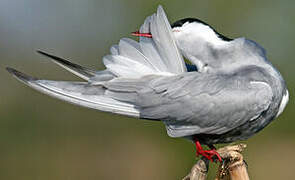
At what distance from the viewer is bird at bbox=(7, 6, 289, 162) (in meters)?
1.86

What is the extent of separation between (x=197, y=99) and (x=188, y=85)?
6 centimetres

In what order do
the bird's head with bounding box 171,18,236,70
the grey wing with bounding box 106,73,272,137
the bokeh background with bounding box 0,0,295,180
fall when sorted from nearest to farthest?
the grey wing with bounding box 106,73,272,137 → the bird's head with bounding box 171,18,236,70 → the bokeh background with bounding box 0,0,295,180

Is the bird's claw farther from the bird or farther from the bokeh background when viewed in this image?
the bokeh background

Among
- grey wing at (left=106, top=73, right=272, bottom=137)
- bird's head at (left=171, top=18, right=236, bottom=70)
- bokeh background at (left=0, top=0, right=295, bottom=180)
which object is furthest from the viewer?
bokeh background at (left=0, top=0, right=295, bottom=180)

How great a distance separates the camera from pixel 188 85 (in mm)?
1876

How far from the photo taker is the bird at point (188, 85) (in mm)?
1862

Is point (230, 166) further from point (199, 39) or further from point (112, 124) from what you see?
→ point (112, 124)

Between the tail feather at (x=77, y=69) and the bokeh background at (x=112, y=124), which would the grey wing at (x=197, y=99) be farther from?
the bokeh background at (x=112, y=124)

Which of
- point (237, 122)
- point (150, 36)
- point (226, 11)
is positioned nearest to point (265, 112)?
point (237, 122)

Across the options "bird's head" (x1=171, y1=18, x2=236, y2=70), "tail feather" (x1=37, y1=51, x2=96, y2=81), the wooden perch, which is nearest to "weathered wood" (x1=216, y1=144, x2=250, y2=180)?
Result: the wooden perch

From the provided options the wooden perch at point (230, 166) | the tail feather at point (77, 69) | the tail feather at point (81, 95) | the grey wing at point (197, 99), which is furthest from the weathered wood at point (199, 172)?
the tail feather at point (77, 69)

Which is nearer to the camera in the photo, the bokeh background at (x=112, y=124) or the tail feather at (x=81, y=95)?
the tail feather at (x=81, y=95)

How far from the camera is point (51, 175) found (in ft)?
15.6

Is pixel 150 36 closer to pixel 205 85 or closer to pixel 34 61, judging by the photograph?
pixel 205 85
